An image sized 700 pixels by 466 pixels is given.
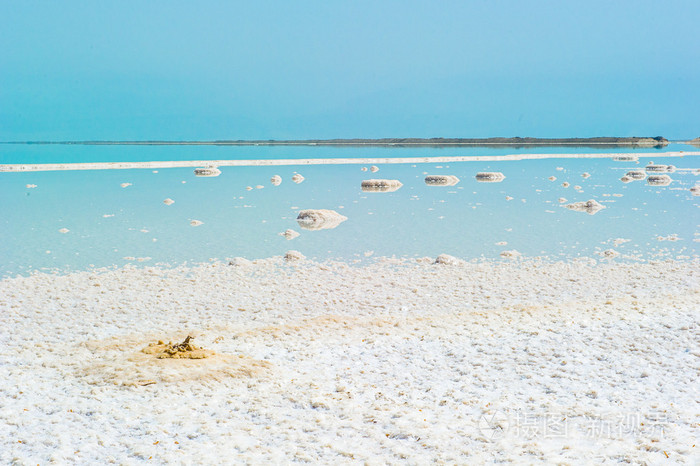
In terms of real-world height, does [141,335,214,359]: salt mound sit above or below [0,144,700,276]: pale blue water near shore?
above

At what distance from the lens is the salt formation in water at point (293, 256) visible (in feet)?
45.5

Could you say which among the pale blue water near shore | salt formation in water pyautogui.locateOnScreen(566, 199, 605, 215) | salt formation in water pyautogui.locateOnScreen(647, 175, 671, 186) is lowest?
the pale blue water near shore

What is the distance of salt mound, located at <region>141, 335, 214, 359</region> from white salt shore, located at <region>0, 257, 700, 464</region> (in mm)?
178

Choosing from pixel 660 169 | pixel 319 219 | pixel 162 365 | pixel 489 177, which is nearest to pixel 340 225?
pixel 319 219

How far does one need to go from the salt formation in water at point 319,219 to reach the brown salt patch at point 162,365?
11.7m

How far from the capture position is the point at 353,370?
711 cm

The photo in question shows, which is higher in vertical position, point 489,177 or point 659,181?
point 659,181

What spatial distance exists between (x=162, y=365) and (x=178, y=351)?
35cm

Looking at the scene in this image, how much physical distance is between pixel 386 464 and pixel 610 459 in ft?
6.25

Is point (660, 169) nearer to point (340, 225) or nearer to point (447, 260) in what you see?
point (340, 225)

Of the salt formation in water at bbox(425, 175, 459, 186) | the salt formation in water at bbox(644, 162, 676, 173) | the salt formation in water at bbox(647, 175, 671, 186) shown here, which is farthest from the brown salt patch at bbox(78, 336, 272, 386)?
the salt formation in water at bbox(644, 162, 676, 173)

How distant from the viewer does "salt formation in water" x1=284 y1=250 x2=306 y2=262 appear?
13858 millimetres

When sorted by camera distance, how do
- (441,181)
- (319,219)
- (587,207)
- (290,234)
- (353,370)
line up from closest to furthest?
(353,370) → (290,234) → (319,219) → (587,207) → (441,181)

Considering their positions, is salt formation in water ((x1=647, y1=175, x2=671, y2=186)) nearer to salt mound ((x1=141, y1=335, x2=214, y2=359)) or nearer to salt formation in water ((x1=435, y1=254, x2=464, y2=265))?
salt formation in water ((x1=435, y1=254, x2=464, y2=265))
